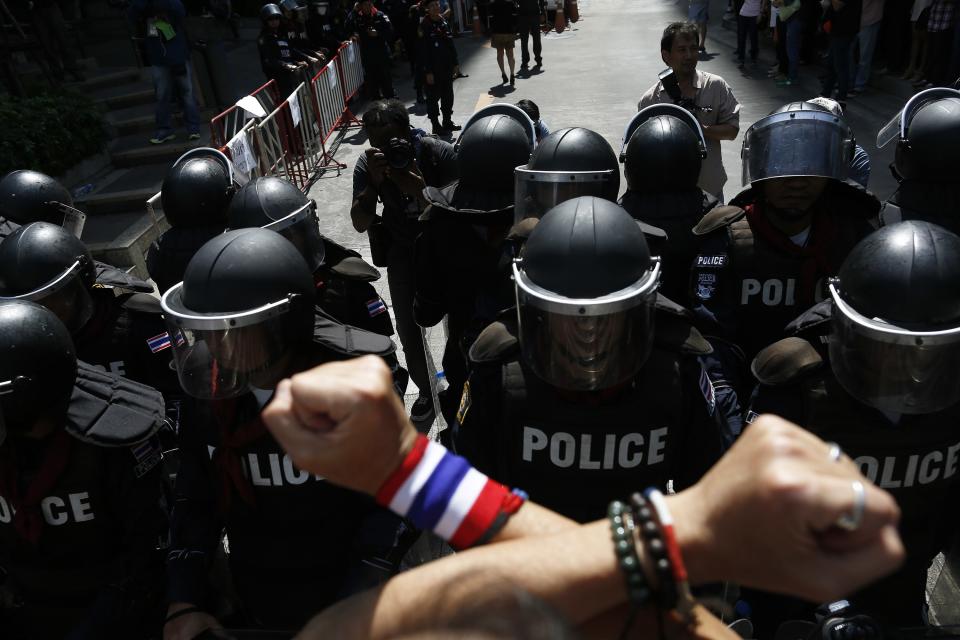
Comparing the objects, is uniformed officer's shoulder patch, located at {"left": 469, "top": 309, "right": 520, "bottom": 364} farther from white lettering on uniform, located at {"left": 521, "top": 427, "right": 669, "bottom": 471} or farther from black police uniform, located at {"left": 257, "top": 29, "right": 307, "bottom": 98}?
black police uniform, located at {"left": 257, "top": 29, "right": 307, "bottom": 98}

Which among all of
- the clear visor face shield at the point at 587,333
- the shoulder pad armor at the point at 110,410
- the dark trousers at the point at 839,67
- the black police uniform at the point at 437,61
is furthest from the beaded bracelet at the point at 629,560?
the dark trousers at the point at 839,67

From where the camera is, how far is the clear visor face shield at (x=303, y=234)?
134 inches

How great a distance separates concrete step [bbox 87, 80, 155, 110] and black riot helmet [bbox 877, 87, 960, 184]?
11.1 m

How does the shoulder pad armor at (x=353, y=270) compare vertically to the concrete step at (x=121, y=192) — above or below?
above

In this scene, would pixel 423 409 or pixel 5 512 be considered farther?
pixel 423 409

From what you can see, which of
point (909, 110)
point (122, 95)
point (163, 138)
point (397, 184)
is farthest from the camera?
point (122, 95)

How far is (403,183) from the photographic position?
Result: 4309mm

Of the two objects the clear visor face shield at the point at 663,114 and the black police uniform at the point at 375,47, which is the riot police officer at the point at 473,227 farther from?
the black police uniform at the point at 375,47

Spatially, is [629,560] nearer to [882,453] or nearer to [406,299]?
[882,453]

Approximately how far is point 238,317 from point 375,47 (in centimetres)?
1158

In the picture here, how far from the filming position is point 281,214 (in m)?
3.53

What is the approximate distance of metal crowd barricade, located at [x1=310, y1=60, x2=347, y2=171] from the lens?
11133mm

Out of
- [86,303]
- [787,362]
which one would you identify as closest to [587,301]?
[787,362]

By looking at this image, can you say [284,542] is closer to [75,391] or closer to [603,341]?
[75,391]
